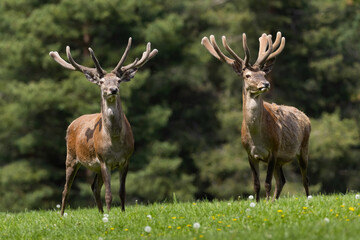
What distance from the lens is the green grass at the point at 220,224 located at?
20.7ft

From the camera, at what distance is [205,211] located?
794 centimetres

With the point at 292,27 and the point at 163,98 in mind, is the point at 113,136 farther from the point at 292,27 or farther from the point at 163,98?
the point at 292,27

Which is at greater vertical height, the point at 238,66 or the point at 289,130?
the point at 238,66

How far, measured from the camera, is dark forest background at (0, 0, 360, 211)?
946 inches

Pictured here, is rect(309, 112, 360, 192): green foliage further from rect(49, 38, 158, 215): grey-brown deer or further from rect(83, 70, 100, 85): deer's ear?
rect(83, 70, 100, 85): deer's ear

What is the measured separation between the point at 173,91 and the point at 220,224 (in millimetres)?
21325

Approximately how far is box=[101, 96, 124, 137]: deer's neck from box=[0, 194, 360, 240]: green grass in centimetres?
139

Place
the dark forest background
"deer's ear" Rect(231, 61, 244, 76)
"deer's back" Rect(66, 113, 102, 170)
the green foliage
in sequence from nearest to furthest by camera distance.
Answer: "deer's ear" Rect(231, 61, 244, 76) → "deer's back" Rect(66, 113, 102, 170) → the dark forest background → the green foliage

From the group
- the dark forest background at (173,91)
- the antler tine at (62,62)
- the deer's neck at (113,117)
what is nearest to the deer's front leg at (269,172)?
the deer's neck at (113,117)

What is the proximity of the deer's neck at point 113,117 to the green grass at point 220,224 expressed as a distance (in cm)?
139

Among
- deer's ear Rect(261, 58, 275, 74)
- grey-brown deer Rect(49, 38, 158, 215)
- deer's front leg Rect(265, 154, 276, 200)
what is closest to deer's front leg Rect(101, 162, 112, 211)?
grey-brown deer Rect(49, 38, 158, 215)

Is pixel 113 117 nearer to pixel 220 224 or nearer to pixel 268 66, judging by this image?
pixel 268 66

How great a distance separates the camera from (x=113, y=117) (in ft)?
31.0

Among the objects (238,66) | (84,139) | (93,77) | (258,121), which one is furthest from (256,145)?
(84,139)
